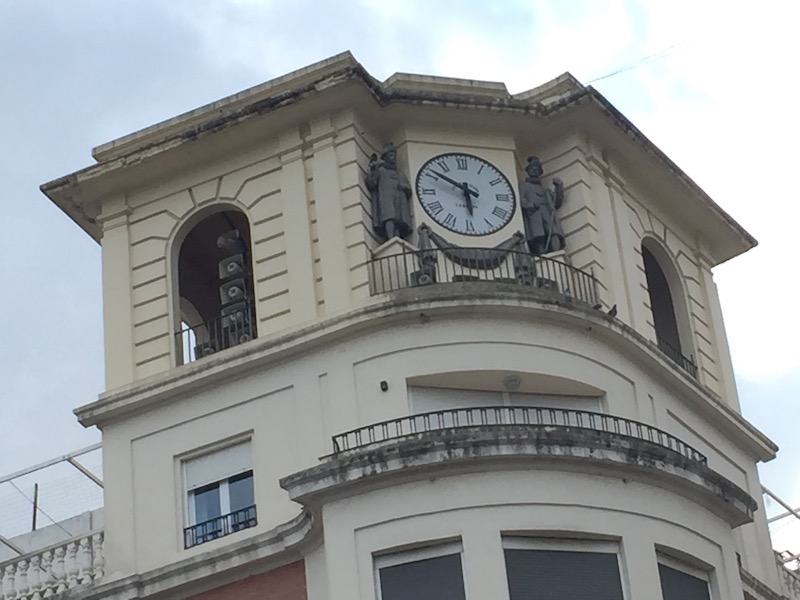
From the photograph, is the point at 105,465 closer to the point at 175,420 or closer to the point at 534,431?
the point at 175,420

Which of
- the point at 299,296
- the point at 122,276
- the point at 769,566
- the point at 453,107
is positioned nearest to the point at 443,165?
the point at 453,107

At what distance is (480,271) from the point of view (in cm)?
3219

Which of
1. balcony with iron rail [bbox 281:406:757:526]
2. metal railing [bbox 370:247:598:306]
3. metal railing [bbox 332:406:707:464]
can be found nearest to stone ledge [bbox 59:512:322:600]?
balcony with iron rail [bbox 281:406:757:526]

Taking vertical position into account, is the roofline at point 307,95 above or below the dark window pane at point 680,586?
above

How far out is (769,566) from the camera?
34969 millimetres

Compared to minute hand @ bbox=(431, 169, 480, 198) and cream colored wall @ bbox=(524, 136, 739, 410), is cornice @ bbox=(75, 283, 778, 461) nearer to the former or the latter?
cream colored wall @ bbox=(524, 136, 739, 410)

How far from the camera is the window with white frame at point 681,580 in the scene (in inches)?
1160

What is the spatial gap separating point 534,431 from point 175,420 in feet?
20.3

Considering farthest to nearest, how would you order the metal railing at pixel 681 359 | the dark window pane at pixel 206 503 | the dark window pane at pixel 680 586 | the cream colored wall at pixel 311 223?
the metal railing at pixel 681 359
the cream colored wall at pixel 311 223
the dark window pane at pixel 206 503
the dark window pane at pixel 680 586

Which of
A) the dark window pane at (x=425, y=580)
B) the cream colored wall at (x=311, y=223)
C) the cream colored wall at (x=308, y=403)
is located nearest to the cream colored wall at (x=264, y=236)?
the cream colored wall at (x=311, y=223)

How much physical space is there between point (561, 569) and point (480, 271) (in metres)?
5.62

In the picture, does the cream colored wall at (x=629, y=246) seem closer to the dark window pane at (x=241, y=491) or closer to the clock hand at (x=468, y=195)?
the clock hand at (x=468, y=195)

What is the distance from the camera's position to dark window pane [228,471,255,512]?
3114cm

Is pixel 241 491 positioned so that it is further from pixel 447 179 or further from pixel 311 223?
pixel 447 179
